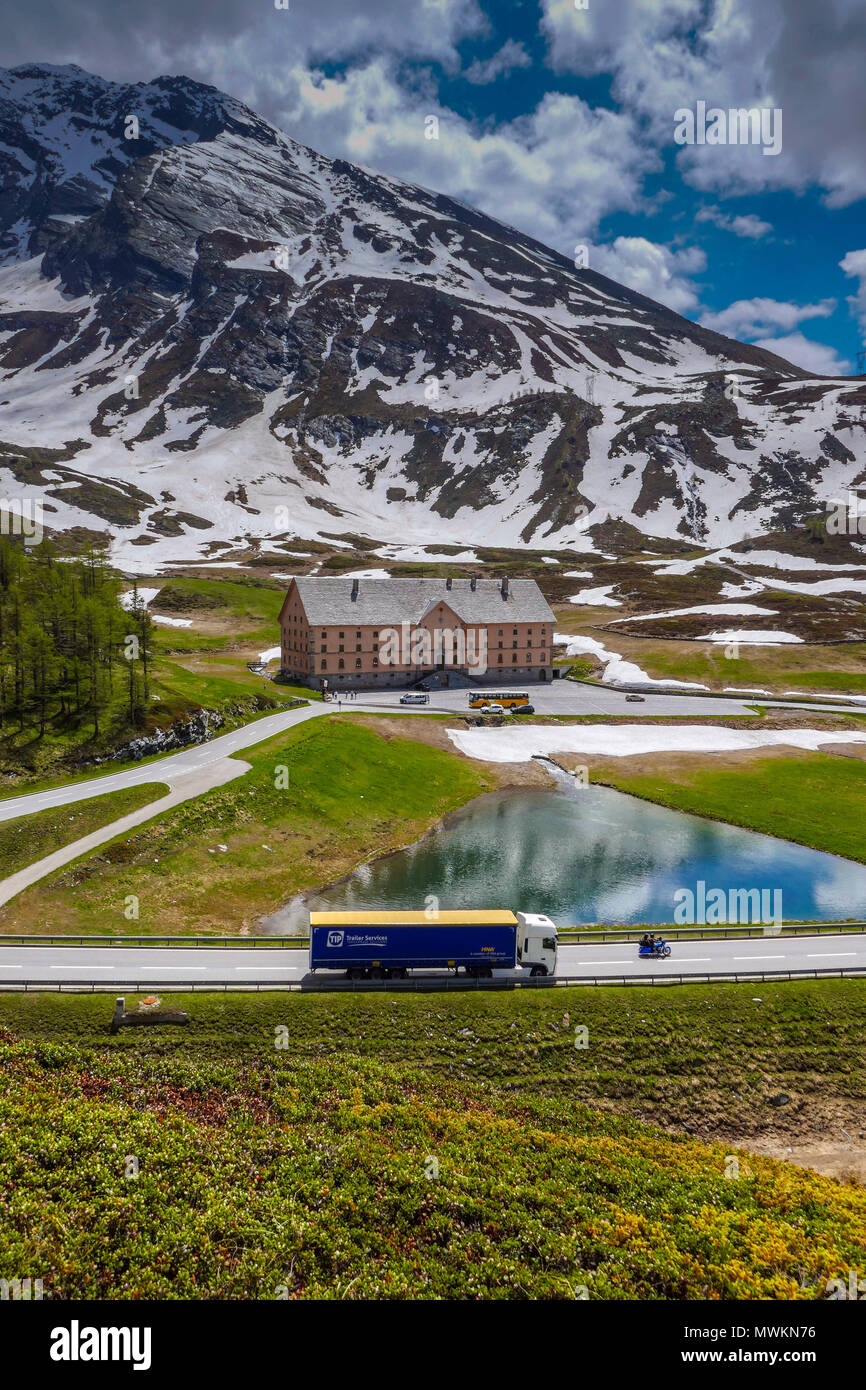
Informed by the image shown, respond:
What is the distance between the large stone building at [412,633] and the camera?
112 metres

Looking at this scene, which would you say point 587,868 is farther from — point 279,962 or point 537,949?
point 279,962

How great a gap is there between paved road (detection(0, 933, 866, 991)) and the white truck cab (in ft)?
2.77

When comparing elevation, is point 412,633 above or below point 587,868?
above

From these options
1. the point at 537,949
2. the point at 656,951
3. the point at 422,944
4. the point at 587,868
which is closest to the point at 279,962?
the point at 422,944

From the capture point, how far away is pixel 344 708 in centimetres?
9569

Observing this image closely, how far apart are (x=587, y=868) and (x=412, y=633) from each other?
67.4 metres

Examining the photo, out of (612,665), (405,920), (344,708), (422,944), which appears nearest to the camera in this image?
(422,944)

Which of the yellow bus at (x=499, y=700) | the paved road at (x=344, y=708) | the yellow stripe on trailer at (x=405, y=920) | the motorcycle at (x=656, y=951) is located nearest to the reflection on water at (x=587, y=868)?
the motorcycle at (x=656, y=951)

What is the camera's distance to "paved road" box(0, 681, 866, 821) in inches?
2269

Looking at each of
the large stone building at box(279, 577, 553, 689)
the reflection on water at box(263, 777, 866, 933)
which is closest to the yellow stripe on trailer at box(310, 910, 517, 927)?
the reflection on water at box(263, 777, 866, 933)

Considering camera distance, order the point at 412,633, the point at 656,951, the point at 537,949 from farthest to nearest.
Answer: the point at 412,633 < the point at 656,951 < the point at 537,949

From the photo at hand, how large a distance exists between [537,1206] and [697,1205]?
5.36 m

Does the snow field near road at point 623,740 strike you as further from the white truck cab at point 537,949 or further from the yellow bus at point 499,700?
the white truck cab at point 537,949

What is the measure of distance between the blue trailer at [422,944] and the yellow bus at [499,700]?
217ft
